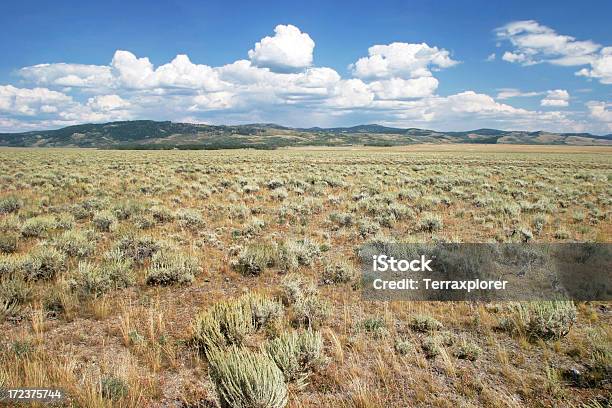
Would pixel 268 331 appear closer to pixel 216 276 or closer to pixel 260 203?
pixel 216 276

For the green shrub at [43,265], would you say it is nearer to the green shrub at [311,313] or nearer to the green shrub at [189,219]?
the green shrub at [189,219]

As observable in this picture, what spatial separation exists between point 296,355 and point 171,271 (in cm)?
395

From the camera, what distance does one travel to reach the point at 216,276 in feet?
26.4

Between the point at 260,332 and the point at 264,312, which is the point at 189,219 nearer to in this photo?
the point at 264,312

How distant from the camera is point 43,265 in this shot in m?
7.60

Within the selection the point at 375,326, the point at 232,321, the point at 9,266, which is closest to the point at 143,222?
the point at 9,266

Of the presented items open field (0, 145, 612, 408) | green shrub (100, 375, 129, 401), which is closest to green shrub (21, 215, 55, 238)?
open field (0, 145, 612, 408)

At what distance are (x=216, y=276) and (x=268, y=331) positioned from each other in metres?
2.93

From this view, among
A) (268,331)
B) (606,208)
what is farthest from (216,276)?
(606,208)

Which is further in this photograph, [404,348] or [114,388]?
[404,348]

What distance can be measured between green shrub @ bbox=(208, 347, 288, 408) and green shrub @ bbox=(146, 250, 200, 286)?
3812 millimetres

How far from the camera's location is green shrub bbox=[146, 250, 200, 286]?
290 inches

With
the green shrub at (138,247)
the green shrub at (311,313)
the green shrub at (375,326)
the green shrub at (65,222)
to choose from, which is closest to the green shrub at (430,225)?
the green shrub at (375,326)

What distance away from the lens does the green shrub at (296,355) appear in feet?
14.4
